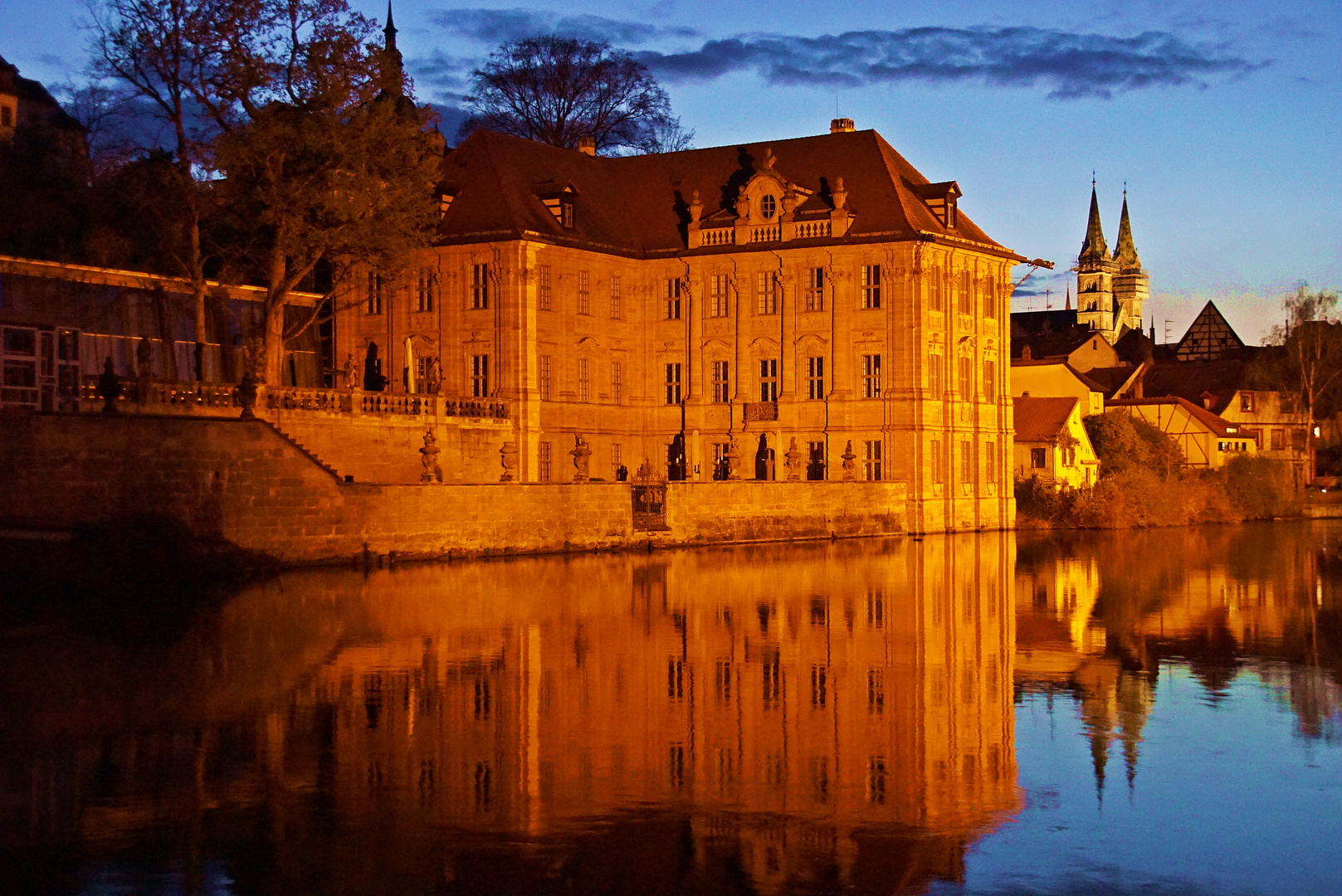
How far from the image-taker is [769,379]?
6041 centimetres

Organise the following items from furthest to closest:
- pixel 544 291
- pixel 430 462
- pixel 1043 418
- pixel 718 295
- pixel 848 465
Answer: pixel 1043 418 → pixel 718 295 → pixel 544 291 → pixel 848 465 → pixel 430 462

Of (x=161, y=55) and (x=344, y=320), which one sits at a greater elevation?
(x=161, y=55)

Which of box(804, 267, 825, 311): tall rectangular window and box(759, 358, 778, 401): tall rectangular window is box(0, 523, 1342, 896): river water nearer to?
box(804, 267, 825, 311): tall rectangular window

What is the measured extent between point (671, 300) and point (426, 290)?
931cm

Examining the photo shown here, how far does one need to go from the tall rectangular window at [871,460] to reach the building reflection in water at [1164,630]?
11.5 meters

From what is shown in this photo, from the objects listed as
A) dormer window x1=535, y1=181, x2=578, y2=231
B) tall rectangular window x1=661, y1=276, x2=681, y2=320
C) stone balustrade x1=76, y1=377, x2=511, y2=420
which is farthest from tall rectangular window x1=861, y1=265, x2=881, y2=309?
stone balustrade x1=76, y1=377, x2=511, y2=420

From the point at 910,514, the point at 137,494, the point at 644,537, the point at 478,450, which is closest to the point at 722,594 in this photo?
the point at 137,494

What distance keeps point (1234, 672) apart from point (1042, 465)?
52871 millimetres

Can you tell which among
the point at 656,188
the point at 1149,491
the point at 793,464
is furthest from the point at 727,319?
the point at 1149,491

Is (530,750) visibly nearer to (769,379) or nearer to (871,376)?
(871,376)

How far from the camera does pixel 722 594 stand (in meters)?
30.1

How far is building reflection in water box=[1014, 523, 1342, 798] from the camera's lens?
55.9ft

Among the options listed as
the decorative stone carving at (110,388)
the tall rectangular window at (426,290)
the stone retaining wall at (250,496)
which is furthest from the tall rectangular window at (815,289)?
the decorative stone carving at (110,388)

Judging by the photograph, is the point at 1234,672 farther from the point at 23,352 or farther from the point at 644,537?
the point at 23,352
